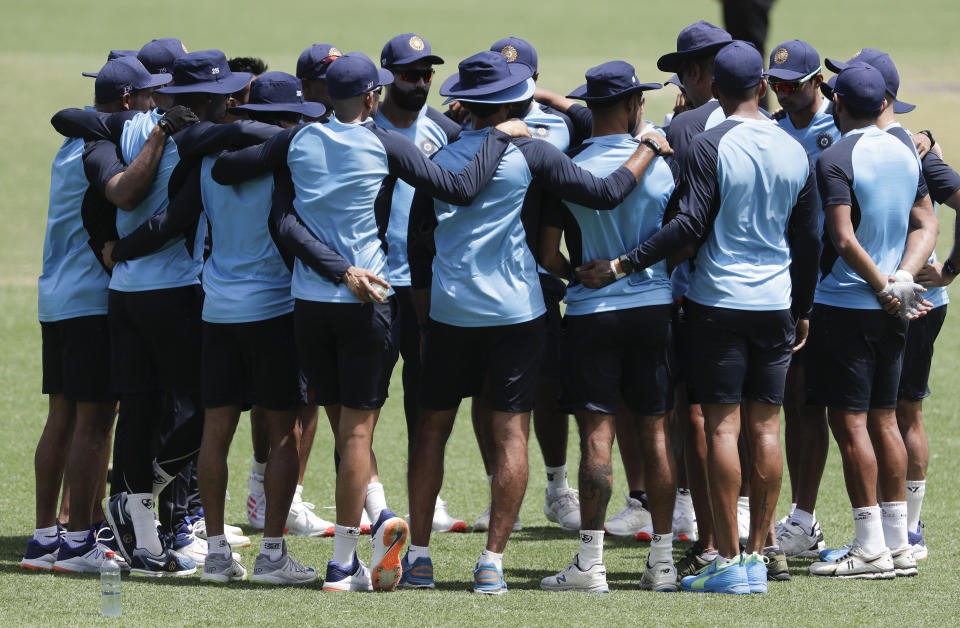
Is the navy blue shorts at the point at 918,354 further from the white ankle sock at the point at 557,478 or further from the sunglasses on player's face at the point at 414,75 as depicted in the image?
the sunglasses on player's face at the point at 414,75

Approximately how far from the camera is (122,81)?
6621 mm

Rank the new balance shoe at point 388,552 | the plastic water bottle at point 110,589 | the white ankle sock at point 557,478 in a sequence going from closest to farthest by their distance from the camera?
the plastic water bottle at point 110,589 < the new balance shoe at point 388,552 < the white ankle sock at point 557,478

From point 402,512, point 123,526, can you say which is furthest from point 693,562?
point 123,526

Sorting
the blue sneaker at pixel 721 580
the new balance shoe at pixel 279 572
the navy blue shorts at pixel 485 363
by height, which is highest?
the navy blue shorts at pixel 485 363

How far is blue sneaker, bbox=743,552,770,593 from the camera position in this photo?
19.7 ft

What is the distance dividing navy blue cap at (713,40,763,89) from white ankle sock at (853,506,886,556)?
2.05 meters

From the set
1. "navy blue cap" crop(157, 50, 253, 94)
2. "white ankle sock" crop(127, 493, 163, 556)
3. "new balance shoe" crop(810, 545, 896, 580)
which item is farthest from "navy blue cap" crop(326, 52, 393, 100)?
"new balance shoe" crop(810, 545, 896, 580)

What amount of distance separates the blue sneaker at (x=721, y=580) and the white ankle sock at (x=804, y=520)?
3.36ft

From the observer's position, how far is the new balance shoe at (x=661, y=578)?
242 inches

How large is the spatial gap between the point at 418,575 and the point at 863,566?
204cm

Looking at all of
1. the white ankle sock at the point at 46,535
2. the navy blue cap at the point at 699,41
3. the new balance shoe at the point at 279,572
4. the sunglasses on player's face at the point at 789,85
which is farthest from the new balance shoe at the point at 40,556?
the sunglasses on player's face at the point at 789,85

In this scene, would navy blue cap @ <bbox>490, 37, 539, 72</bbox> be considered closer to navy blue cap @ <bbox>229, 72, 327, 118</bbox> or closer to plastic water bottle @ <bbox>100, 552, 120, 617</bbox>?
navy blue cap @ <bbox>229, 72, 327, 118</bbox>

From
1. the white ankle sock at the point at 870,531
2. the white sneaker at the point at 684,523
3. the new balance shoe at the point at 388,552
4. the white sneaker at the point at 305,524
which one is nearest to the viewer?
the new balance shoe at the point at 388,552

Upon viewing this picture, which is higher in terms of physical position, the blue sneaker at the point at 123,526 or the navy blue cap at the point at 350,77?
the navy blue cap at the point at 350,77
